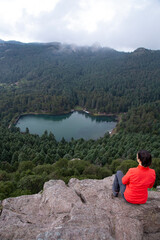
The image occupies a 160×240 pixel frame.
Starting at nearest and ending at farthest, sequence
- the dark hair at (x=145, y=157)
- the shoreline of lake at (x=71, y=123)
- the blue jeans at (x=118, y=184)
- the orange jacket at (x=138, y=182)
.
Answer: the dark hair at (x=145, y=157)
the orange jacket at (x=138, y=182)
the blue jeans at (x=118, y=184)
the shoreline of lake at (x=71, y=123)

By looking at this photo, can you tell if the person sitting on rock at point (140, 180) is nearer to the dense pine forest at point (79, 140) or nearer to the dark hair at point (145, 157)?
the dark hair at point (145, 157)

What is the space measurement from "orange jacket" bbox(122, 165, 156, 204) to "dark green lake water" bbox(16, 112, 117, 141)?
7415 cm

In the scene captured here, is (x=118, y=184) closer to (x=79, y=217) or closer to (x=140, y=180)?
(x=140, y=180)

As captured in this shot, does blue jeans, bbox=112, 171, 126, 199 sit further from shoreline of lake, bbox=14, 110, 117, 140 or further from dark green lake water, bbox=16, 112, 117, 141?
shoreline of lake, bbox=14, 110, 117, 140

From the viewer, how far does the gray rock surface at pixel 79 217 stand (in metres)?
5.96

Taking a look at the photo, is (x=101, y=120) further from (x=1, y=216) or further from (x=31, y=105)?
(x=1, y=216)

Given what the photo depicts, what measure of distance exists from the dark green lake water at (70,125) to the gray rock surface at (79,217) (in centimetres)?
7186

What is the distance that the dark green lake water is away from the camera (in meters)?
87.0

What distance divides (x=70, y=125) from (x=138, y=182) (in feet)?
306

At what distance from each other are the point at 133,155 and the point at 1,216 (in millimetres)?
41637

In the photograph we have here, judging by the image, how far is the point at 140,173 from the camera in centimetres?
628

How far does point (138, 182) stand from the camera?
6.39m

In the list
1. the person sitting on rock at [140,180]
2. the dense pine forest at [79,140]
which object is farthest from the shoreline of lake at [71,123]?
the person sitting on rock at [140,180]

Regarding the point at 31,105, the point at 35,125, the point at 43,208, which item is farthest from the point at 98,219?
the point at 31,105
